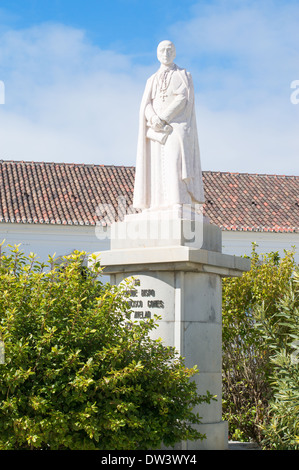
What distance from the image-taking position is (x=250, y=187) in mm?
27531

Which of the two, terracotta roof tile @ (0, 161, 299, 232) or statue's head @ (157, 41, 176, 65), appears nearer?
statue's head @ (157, 41, 176, 65)

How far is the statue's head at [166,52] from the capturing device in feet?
25.0

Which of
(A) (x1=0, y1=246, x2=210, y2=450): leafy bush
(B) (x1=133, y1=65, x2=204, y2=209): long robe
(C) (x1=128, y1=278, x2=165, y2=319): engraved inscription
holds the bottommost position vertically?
(A) (x1=0, y1=246, x2=210, y2=450): leafy bush

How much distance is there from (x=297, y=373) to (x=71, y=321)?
2.83m

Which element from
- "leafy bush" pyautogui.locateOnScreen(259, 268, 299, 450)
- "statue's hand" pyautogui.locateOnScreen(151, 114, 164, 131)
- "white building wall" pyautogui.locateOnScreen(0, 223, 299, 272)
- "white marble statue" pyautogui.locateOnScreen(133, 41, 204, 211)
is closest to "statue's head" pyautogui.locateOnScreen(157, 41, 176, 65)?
"white marble statue" pyautogui.locateOnScreen(133, 41, 204, 211)

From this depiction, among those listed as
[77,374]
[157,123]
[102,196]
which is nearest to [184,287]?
[157,123]

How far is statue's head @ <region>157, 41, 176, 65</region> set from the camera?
7629 millimetres

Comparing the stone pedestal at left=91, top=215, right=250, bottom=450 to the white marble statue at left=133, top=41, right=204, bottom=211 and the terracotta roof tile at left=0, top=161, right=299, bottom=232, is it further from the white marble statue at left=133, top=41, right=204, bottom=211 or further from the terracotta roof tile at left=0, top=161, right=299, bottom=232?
the terracotta roof tile at left=0, top=161, right=299, bottom=232

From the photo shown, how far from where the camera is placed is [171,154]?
7.41 m

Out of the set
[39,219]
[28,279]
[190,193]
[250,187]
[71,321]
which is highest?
[250,187]

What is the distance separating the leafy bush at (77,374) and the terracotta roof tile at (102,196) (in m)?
17.8

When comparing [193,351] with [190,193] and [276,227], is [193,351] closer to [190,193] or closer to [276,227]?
[190,193]

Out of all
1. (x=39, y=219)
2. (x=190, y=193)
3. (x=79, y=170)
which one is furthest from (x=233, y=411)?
(x=79, y=170)

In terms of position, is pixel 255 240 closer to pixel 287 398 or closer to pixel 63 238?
pixel 63 238
